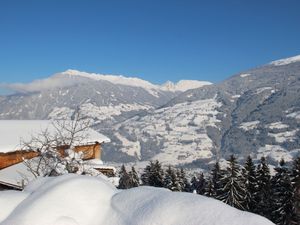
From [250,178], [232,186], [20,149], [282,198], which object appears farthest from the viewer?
[250,178]

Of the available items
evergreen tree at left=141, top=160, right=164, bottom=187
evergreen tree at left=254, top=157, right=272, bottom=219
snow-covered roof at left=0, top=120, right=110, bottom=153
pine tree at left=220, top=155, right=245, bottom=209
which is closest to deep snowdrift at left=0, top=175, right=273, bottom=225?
snow-covered roof at left=0, top=120, right=110, bottom=153

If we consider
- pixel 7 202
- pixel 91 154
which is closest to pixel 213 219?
A: pixel 7 202


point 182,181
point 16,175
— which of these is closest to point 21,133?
point 16,175

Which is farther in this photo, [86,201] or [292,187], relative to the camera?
[292,187]

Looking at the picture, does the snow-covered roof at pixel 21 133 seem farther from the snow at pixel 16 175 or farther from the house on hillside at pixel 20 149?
the snow at pixel 16 175

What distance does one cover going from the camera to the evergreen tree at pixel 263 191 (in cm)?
4353

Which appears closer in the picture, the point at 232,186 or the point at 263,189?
the point at 232,186

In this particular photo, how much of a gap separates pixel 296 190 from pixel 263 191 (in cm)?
521

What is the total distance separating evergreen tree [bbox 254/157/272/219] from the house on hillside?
1730 centimetres

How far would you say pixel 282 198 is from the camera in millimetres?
41625

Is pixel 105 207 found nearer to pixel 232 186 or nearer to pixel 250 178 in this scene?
pixel 232 186

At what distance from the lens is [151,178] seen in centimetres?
5812

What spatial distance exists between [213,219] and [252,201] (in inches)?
1683

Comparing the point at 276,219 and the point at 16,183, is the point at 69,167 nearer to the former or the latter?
the point at 16,183
